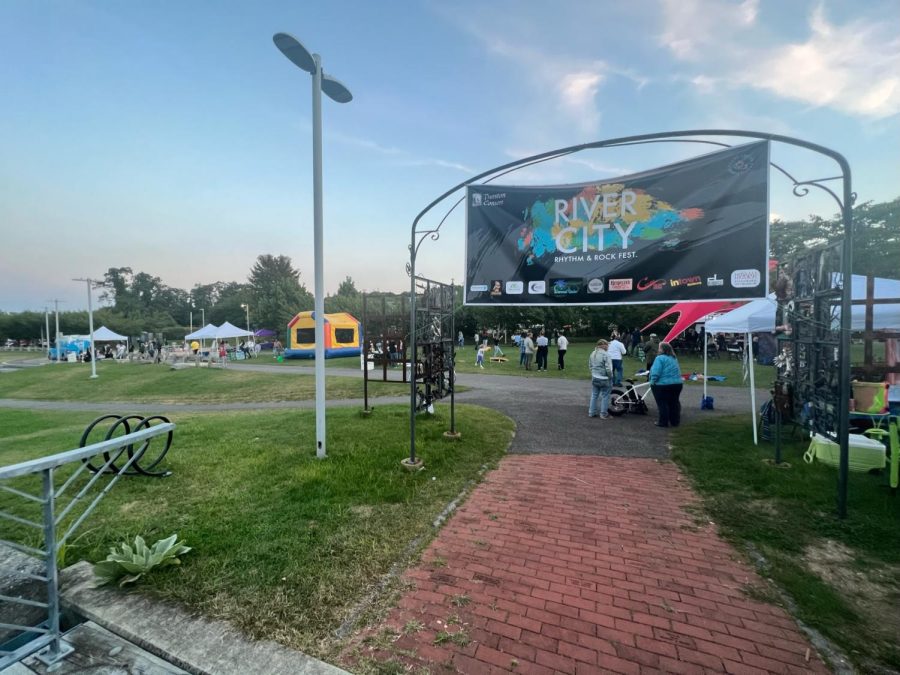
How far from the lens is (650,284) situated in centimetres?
492

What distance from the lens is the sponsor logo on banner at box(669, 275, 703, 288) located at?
4.72 metres

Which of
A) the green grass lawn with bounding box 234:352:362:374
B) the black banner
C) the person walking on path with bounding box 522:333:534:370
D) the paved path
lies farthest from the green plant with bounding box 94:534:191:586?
the green grass lawn with bounding box 234:352:362:374

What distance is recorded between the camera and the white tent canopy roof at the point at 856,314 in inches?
262

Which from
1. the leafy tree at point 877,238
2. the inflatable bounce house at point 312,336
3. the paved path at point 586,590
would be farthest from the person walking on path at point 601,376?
the leafy tree at point 877,238

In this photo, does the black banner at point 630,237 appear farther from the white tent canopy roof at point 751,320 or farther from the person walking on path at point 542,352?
the person walking on path at point 542,352

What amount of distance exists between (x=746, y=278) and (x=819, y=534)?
103 inches

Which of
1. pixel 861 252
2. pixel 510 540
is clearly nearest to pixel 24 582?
pixel 510 540

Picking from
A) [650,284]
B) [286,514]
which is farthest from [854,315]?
[286,514]

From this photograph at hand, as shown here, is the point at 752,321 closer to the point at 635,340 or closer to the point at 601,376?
the point at 601,376

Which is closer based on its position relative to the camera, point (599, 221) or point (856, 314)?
point (599, 221)

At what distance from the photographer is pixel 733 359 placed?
72.8ft

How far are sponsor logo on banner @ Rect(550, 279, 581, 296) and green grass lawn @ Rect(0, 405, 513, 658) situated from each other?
2612mm

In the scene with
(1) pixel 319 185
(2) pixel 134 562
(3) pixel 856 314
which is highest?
(1) pixel 319 185

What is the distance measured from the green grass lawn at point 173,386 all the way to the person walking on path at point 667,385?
7.16 meters
